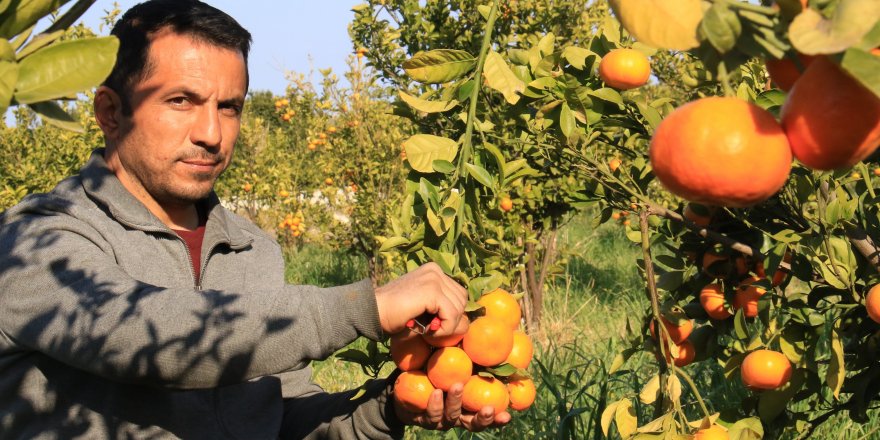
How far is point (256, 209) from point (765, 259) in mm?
8218

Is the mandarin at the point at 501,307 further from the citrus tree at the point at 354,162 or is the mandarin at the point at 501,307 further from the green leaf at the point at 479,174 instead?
the citrus tree at the point at 354,162

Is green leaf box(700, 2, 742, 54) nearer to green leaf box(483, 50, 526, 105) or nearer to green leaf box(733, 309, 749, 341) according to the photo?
green leaf box(483, 50, 526, 105)

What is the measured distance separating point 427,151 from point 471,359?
0.37 meters

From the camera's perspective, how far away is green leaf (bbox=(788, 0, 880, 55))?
55 cm

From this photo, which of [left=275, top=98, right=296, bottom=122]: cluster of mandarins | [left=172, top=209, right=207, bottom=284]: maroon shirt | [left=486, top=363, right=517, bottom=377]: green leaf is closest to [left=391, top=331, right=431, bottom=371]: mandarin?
[left=486, top=363, right=517, bottom=377]: green leaf

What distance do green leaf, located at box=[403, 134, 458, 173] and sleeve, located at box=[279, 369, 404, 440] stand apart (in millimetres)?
528

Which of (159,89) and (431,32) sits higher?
(159,89)

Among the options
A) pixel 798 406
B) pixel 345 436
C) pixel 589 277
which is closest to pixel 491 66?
pixel 345 436

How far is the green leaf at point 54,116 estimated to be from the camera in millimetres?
598

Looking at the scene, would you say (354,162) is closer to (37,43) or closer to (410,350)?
(410,350)

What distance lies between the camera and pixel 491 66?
1431 mm

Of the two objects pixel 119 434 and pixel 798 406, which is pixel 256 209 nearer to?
pixel 798 406

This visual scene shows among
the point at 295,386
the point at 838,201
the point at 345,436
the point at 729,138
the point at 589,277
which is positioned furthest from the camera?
the point at 589,277

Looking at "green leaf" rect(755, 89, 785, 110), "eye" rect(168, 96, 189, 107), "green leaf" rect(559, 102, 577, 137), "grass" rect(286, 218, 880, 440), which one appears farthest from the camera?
"grass" rect(286, 218, 880, 440)
